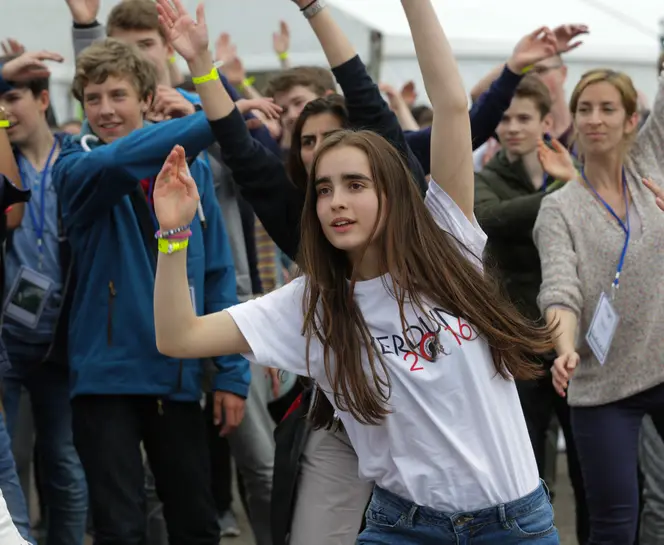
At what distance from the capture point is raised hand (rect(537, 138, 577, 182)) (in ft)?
15.4

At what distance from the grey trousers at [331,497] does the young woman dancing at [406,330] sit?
0.53 metres

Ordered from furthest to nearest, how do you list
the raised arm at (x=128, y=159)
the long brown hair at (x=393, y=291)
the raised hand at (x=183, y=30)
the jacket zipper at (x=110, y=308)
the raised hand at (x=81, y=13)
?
the raised hand at (x=81, y=13)
the jacket zipper at (x=110, y=308)
the raised arm at (x=128, y=159)
the raised hand at (x=183, y=30)
the long brown hair at (x=393, y=291)

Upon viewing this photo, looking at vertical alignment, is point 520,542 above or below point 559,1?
below

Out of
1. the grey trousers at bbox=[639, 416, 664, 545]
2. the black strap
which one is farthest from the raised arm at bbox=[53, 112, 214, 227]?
the grey trousers at bbox=[639, 416, 664, 545]

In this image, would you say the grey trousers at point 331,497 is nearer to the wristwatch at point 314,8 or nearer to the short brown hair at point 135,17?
the wristwatch at point 314,8

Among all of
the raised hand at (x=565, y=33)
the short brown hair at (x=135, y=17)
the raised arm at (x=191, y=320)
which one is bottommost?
the raised arm at (x=191, y=320)

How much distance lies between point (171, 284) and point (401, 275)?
0.59 meters

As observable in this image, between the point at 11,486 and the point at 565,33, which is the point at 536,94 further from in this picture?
the point at 11,486

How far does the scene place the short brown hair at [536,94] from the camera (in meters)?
5.68

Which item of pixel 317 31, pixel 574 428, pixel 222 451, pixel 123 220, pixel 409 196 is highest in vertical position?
pixel 317 31

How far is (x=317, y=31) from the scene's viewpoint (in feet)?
13.0

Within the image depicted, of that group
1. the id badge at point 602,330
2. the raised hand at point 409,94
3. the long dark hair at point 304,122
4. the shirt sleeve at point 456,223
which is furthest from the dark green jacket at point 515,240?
the raised hand at point 409,94

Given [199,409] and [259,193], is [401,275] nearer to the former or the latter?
[259,193]

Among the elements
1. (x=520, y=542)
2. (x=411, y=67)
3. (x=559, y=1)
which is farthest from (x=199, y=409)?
(x=559, y=1)
